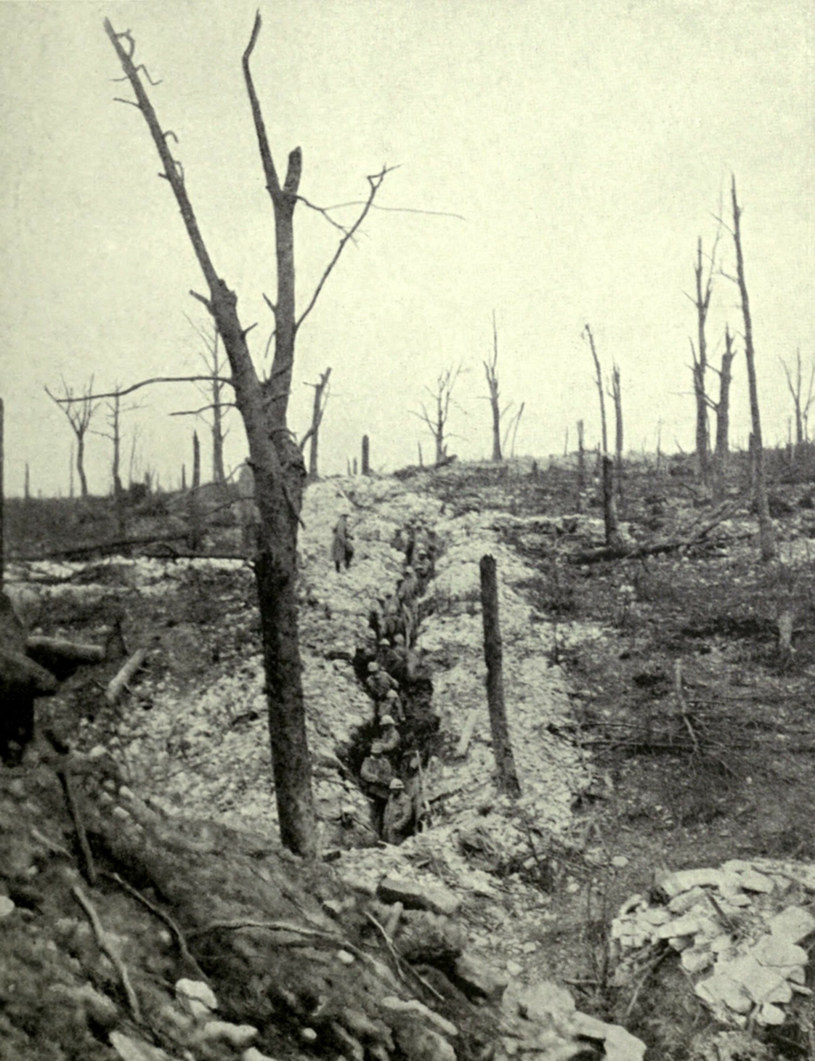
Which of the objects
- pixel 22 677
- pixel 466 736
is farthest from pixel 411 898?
pixel 466 736

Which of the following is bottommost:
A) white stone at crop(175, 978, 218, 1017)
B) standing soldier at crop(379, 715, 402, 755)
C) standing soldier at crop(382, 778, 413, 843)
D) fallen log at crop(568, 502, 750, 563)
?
standing soldier at crop(382, 778, 413, 843)

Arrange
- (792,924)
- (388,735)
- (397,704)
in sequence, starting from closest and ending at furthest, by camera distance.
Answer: (792,924) → (388,735) → (397,704)

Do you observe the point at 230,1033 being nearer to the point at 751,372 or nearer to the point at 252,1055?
the point at 252,1055

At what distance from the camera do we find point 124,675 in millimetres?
10172

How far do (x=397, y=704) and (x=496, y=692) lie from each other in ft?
7.64

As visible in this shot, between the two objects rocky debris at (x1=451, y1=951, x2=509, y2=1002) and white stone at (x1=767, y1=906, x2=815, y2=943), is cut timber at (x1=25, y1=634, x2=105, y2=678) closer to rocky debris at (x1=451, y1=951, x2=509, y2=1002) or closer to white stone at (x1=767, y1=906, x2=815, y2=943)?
rocky debris at (x1=451, y1=951, x2=509, y2=1002)

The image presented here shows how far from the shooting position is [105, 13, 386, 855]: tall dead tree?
4730 mm

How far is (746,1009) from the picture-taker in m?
4.68

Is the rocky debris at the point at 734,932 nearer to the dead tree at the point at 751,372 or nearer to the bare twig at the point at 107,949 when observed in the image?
the bare twig at the point at 107,949

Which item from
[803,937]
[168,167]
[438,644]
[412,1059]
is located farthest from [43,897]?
[438,644]

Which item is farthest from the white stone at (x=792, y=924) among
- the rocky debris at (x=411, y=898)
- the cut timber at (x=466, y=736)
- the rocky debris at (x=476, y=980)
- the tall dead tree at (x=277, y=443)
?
the cut timber at (x=466, y=736)

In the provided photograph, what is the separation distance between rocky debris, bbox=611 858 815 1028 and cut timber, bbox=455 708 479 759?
3.38m

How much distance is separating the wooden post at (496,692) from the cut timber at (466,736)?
0.43 m

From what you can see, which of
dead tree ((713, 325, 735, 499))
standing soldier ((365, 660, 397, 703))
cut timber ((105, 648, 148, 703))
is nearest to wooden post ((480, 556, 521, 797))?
standing soldier ((365, 660, 397, 703))
